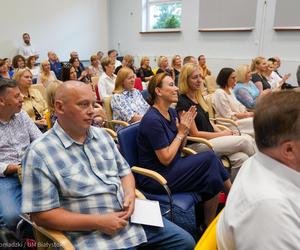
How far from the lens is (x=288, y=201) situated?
0.78 meters

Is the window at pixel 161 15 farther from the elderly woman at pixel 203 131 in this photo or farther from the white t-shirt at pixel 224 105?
the elderly woman at pixel 203 131

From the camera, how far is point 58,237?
124 cm

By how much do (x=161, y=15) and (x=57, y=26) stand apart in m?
2.98

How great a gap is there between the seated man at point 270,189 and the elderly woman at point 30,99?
2463mm

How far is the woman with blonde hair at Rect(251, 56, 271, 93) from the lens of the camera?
4.47m

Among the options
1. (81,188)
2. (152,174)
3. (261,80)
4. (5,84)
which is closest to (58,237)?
(81,188)

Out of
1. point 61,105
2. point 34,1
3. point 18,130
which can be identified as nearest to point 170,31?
point 34,1

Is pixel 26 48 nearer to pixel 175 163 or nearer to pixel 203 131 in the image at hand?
pixel 203 131

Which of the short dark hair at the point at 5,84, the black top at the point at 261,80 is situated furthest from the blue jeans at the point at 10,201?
the black top at the point at 261,80

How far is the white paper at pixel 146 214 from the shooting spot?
145cm

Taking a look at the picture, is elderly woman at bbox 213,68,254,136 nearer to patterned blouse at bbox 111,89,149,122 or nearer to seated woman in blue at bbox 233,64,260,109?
seated woman in blue at bbox 233,64,260,109

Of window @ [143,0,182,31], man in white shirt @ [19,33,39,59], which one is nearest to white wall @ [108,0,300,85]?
window @ [143,0,182,31]

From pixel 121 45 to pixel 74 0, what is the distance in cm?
193

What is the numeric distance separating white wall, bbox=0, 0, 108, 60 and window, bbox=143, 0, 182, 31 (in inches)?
60.9
